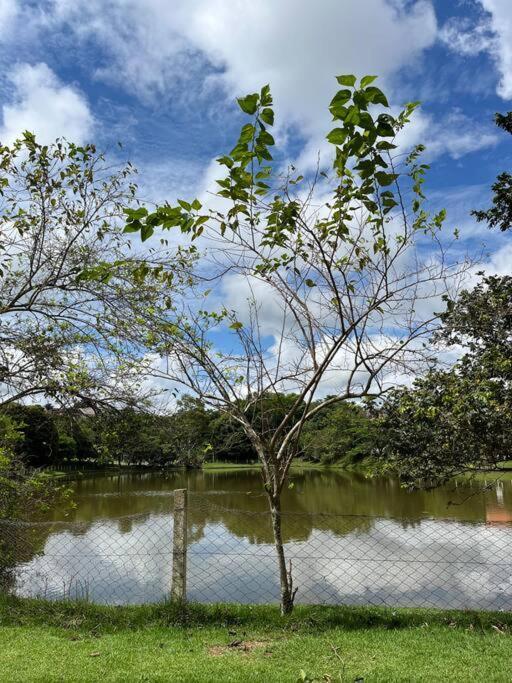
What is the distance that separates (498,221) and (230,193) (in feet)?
30.9

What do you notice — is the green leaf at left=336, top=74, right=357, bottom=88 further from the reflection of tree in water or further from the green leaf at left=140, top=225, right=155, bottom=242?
the reflection of tree in water

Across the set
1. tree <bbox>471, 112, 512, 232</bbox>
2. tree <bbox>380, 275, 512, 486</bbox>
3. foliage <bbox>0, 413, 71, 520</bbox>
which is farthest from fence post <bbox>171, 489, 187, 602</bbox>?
tree <bbox>471, 112, 512, 232</bbox>

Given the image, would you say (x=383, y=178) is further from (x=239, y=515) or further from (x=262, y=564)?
(x=239, y=515)

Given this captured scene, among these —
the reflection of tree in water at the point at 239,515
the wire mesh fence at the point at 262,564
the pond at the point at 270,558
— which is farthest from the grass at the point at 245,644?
the reflection of tree in water at the point at 239,515

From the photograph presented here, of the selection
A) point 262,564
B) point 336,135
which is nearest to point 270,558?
point 262,564

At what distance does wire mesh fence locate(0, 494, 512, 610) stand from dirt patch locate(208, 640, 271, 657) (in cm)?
122

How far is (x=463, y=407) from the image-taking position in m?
7.39

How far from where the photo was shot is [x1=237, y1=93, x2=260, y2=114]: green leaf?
1.97 meters

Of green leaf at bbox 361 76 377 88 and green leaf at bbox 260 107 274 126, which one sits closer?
green leaf at bbox 361 76 377 88

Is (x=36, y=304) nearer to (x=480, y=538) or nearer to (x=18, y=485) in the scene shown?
(x=18, y=485)

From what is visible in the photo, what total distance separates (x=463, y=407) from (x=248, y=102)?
20.7ft

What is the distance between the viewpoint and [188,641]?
427cm

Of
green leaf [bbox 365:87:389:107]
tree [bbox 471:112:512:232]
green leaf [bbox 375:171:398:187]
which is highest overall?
tree [bbox 471:112:512:232]

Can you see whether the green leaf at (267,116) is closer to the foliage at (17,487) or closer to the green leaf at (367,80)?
the green leaf at (367,80)
